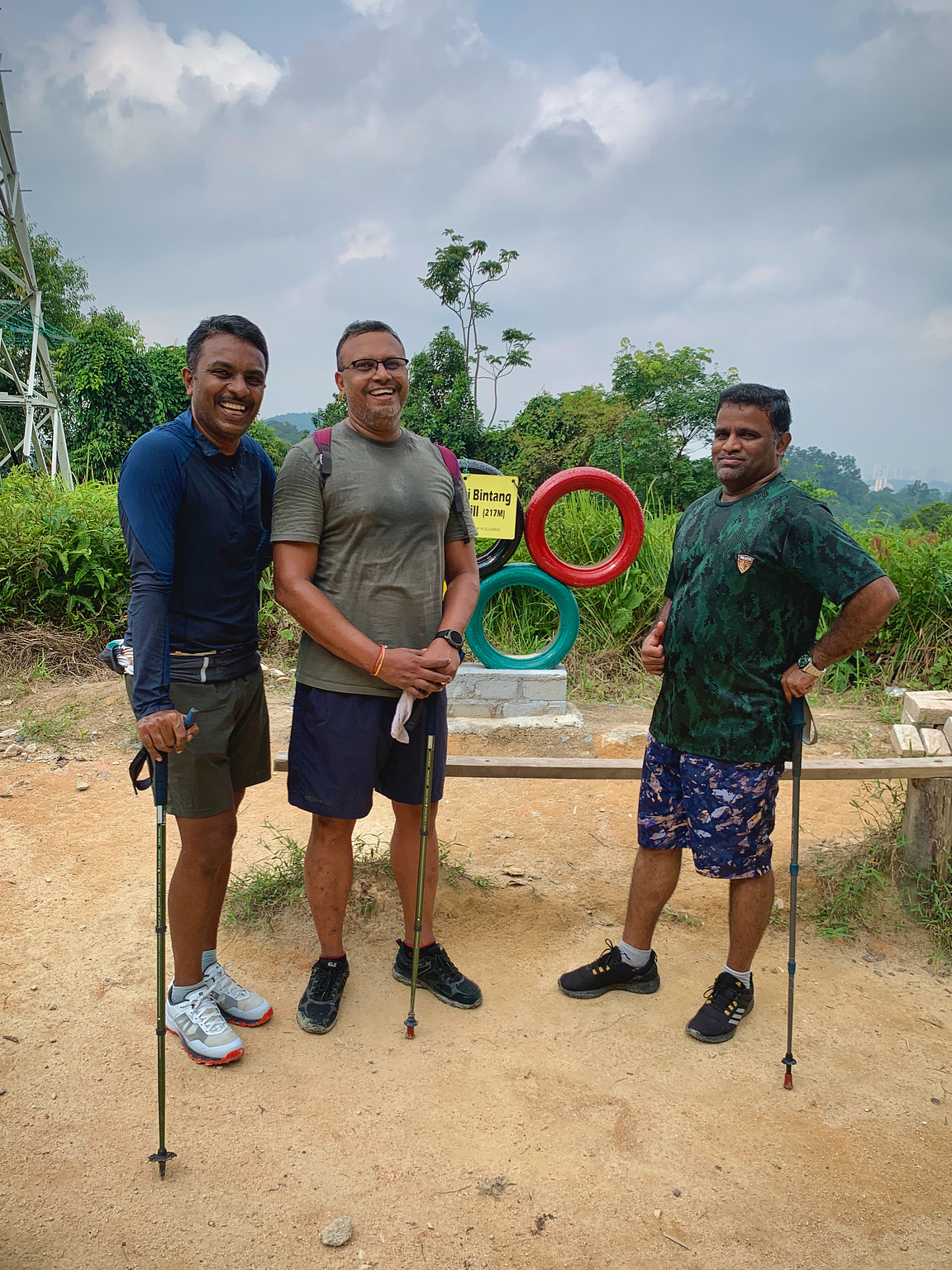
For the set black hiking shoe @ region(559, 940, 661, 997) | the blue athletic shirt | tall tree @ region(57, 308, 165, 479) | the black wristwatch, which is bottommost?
black hiking shoe @ region(559, 940, 661, 997)

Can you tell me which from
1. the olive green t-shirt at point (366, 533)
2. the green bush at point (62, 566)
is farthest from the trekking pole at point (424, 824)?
the green bush at point (62, 566)

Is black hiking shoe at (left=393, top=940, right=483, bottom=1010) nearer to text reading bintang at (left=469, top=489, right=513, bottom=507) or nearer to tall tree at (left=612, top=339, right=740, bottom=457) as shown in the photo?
text reading bintang at (left=469, top=489, right=513, bottom=507)

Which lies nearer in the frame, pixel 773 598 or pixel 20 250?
pixel 773 598

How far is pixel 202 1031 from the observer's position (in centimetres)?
253

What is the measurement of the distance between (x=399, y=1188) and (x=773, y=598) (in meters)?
1.86

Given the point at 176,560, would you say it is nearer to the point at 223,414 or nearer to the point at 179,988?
the point at 223,414

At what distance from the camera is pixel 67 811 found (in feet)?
14.6

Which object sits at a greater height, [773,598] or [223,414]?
[223,414]

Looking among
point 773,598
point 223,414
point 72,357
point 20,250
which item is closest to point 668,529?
point 773,598

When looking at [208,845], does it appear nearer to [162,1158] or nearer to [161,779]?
[161,779]

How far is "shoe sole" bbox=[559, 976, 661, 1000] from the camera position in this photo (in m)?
2.92

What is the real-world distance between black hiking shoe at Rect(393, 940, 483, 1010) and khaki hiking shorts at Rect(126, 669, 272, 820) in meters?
0.91

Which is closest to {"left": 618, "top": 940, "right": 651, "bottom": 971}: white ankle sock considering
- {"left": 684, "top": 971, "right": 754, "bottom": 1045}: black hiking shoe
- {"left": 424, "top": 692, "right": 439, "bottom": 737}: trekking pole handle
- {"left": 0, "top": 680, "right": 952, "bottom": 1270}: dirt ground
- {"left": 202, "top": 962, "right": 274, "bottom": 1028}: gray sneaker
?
{"left": 0, "top": 680, "right": 952, "bottom": 1270}: dirt ground

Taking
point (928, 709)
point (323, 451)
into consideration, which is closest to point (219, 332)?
point (323, 451)
